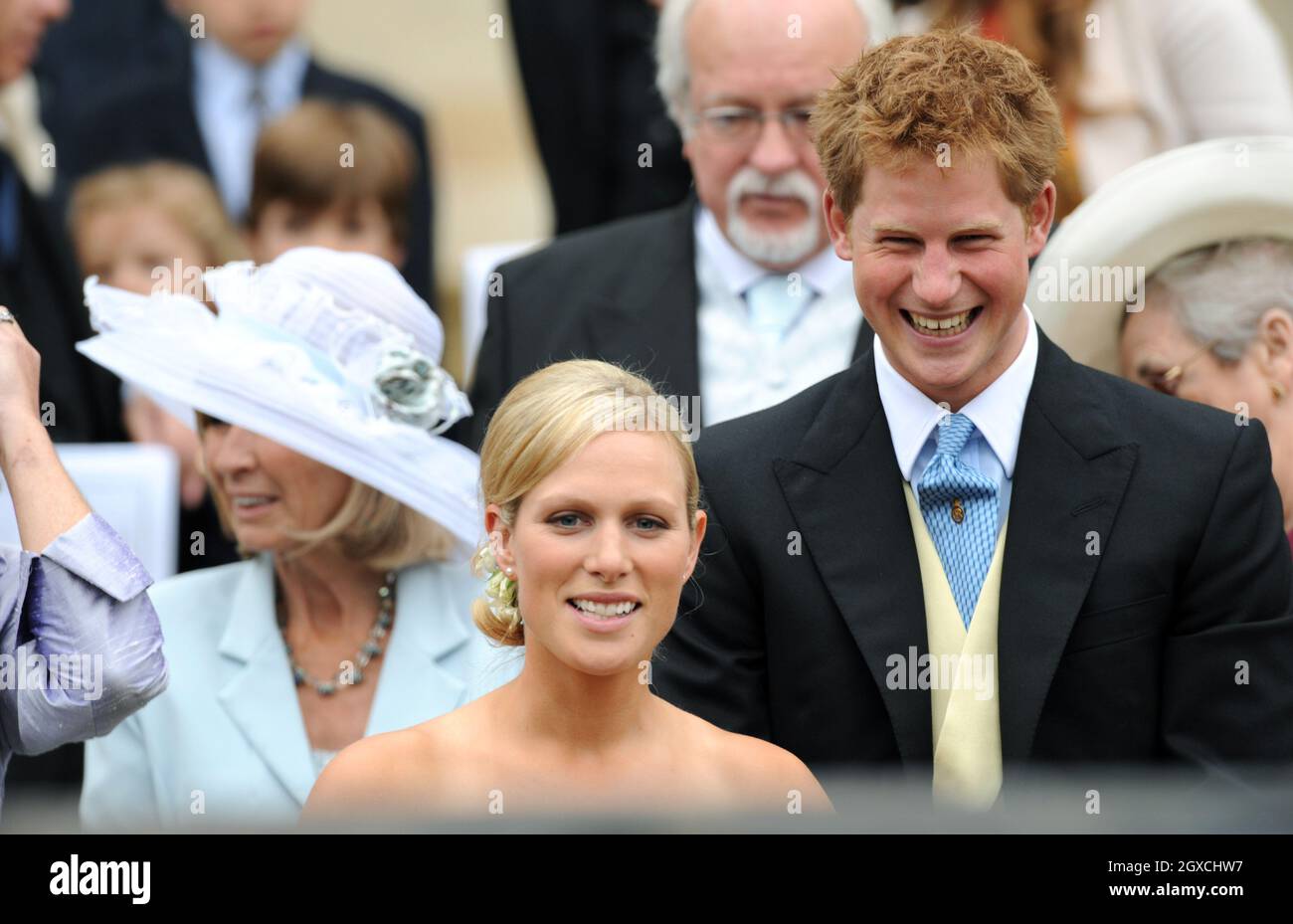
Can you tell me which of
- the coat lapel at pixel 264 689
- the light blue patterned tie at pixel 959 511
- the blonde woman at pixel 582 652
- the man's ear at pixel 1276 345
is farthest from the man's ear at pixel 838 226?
the coat lapel at pixel 264 689

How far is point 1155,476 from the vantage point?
10.2ft

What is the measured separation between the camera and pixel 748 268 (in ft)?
14.0

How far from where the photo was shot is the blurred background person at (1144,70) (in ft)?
15.5

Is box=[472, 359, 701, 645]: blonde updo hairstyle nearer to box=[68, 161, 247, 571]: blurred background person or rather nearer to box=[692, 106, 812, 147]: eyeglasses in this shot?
box=[692, 106, 812, 147]: eyeglasses

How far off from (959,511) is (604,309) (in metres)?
1.28

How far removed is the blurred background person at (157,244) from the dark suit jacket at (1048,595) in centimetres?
247

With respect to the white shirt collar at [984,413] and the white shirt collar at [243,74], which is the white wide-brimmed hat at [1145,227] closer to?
the white shirt collar at [984,413]

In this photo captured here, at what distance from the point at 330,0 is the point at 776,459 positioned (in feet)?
20.4

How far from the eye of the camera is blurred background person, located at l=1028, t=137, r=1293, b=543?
3635 mm

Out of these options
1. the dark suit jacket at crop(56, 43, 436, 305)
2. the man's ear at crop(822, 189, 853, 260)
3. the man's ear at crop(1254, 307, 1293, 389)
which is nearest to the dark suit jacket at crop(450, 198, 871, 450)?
the man's ear at crop(1254, 307, 1293, 389)

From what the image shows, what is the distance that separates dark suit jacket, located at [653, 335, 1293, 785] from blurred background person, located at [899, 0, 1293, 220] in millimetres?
1680

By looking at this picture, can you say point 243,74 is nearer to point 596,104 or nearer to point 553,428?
point 596,104

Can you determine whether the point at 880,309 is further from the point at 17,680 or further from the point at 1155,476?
the point at 17,680

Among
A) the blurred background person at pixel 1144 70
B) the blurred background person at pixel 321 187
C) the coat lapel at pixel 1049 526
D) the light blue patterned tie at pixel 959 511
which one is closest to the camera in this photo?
the coat lapel at pixel 1049 526
